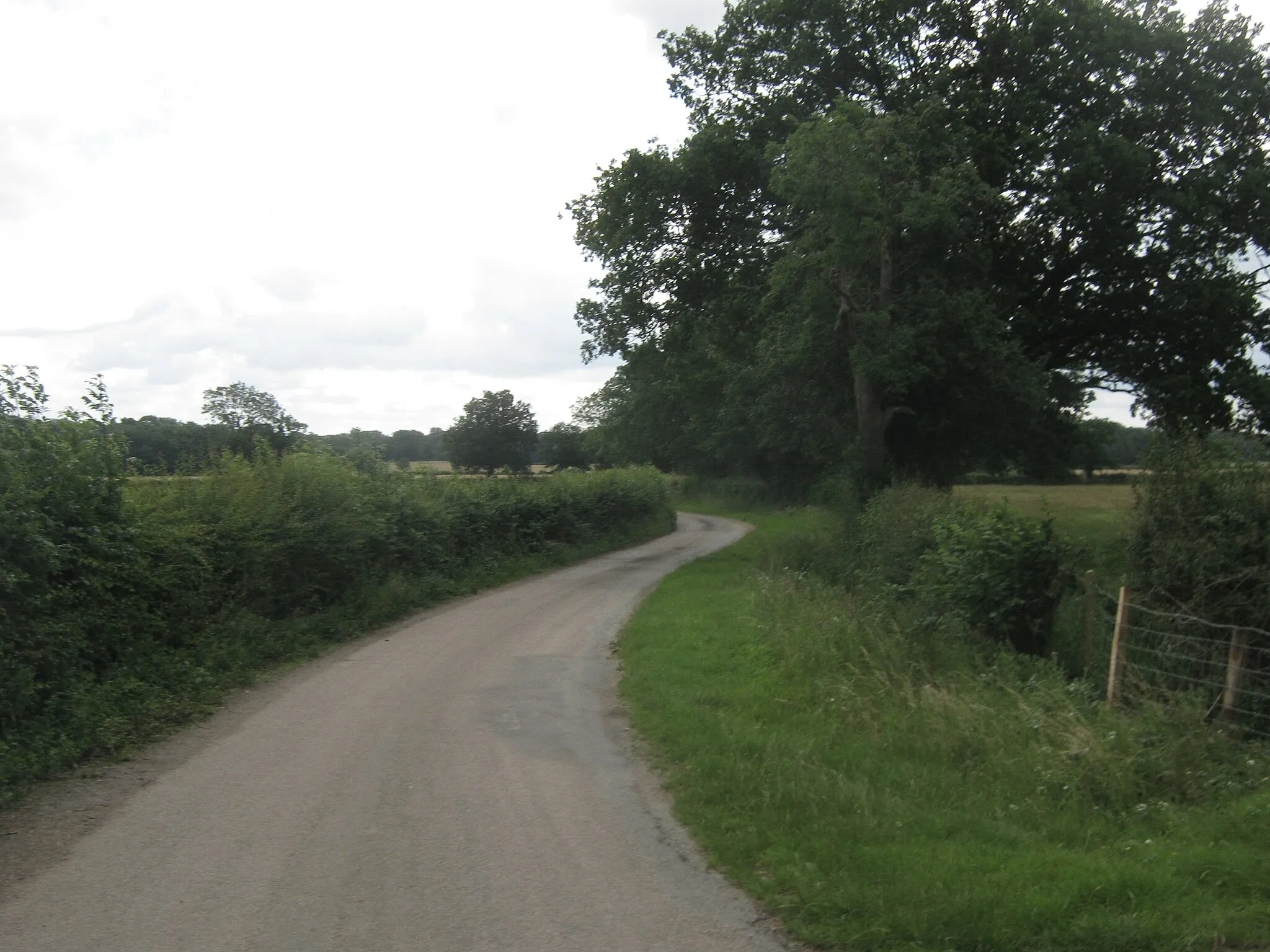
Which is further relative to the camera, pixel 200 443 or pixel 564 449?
pixel 564 449

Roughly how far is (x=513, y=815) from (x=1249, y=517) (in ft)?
26.2

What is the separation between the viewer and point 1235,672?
336 inches

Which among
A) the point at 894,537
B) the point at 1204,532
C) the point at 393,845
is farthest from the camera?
the point at 894,537

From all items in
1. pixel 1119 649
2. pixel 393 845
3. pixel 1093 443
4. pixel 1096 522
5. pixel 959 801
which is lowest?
pixel 393 845

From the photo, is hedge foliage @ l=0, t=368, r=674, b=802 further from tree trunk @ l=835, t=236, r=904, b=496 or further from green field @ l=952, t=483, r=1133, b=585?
green field @ l=952, t=483, r=1133, b=585

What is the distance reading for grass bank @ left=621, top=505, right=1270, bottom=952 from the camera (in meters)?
5.40

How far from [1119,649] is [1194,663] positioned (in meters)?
0.99

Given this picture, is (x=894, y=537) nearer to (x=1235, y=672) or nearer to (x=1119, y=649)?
(x=1119, y=649)

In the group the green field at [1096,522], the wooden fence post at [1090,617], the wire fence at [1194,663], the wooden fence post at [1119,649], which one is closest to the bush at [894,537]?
the green field at [1096,522]

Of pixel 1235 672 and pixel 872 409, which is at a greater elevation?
pixel 872 409

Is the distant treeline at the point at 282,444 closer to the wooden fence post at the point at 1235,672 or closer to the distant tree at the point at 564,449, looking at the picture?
the wooden fence post at the point at 1235,672

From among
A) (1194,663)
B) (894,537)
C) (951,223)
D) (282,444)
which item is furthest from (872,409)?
(1194,663)

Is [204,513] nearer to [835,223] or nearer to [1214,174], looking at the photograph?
[835,223]

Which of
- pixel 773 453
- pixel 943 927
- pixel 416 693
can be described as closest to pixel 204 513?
pixel 416 693
